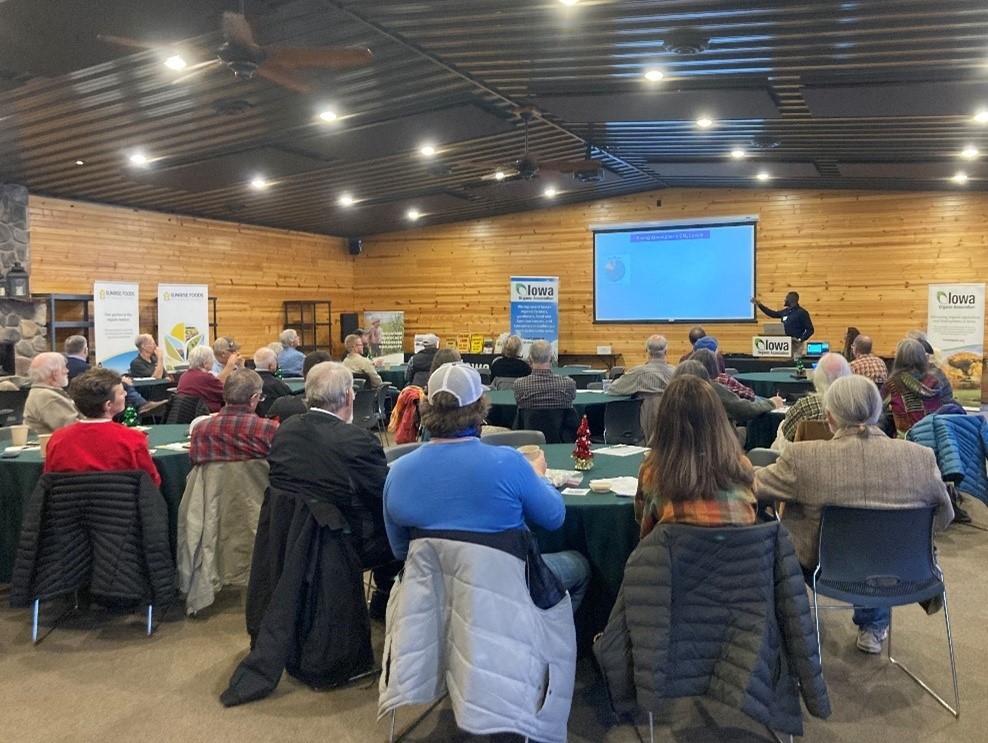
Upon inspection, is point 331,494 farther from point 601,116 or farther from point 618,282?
point 618,282

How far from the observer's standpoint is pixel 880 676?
3340 mm

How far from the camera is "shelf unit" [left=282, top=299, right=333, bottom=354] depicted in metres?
14.6

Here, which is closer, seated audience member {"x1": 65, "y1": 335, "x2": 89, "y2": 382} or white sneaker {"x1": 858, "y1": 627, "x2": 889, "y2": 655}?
white sneaker {"x1": 858, "y1": 627, "x2": 889, "y2": 655}

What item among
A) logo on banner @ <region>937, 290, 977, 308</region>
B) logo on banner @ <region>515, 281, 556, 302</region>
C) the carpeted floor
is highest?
logo on banner @ <region>515, 281, 556, 302</region>

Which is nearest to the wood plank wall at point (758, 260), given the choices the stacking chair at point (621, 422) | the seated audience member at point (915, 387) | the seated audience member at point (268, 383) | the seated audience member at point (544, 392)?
the seated audience member at point (915, 387)

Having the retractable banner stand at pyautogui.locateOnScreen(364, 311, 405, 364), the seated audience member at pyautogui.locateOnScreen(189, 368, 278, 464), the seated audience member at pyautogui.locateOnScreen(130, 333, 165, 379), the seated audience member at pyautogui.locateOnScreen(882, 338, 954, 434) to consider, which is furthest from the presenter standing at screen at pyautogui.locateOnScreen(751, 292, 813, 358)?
the seated audience member at pyautogui.locateOnScreen(189, 368, 278, 464)

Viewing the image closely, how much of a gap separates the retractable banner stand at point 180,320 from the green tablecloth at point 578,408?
6.73 m

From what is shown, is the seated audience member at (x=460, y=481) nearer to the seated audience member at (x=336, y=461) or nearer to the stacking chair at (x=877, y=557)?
the seated audience member at (x=336, y=461)

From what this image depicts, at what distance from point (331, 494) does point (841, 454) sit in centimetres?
182

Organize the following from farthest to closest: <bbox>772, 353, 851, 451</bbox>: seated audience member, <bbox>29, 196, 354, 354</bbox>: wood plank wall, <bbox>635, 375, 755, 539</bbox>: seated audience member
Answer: <bbox>29, 196, 354, 354</bbox>: wood plank wall < <bbox>772, 353, 851, 451</bbox>: seated audience member < <bbox>635, 375, 755, 539</bbox>: seated audience member

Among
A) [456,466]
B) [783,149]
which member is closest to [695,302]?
[783,149]

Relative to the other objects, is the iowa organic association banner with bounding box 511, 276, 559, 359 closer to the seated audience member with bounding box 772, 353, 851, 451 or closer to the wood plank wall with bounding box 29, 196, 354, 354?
the wood plank wall with bounding box 29, 196, 354, 354

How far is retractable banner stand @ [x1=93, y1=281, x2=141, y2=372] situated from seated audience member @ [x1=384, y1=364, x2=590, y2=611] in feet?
30.1

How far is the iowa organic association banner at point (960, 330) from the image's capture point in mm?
11500
